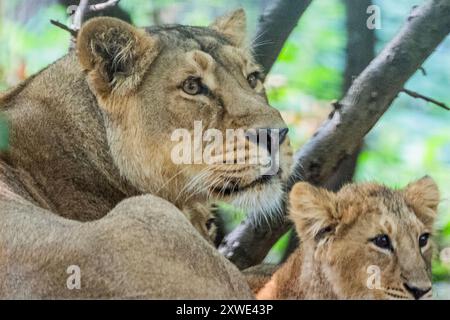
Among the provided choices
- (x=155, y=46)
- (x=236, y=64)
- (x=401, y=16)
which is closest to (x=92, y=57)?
(x=155, y=46)

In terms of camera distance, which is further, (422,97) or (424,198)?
(422,97)

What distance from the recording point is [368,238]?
11.6 feet

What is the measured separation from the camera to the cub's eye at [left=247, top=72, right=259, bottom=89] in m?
4.09

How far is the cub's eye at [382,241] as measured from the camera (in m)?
3.52

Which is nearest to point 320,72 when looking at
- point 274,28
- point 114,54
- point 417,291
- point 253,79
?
point 274,28

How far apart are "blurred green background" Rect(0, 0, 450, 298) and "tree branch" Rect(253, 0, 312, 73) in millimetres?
31

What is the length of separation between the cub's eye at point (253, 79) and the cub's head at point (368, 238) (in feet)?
1.90

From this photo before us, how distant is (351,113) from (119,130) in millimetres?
922

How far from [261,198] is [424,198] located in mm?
583

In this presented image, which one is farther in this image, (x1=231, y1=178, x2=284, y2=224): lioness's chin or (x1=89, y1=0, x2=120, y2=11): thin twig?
(x1=89, y1=0, x2=120, y2=11): thin twig

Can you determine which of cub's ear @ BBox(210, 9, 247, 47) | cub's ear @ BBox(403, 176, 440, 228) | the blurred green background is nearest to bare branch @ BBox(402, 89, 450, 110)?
the blurred green background

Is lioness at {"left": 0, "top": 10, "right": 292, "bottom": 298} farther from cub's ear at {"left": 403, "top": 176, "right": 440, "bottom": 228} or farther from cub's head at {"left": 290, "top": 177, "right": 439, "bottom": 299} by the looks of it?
cub's ear at {"left": 403, "top": 176, "right": 440, "bottom": 228}

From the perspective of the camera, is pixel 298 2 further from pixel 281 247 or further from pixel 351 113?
pixel 281 247

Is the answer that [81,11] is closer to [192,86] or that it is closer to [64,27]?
[64,27]
